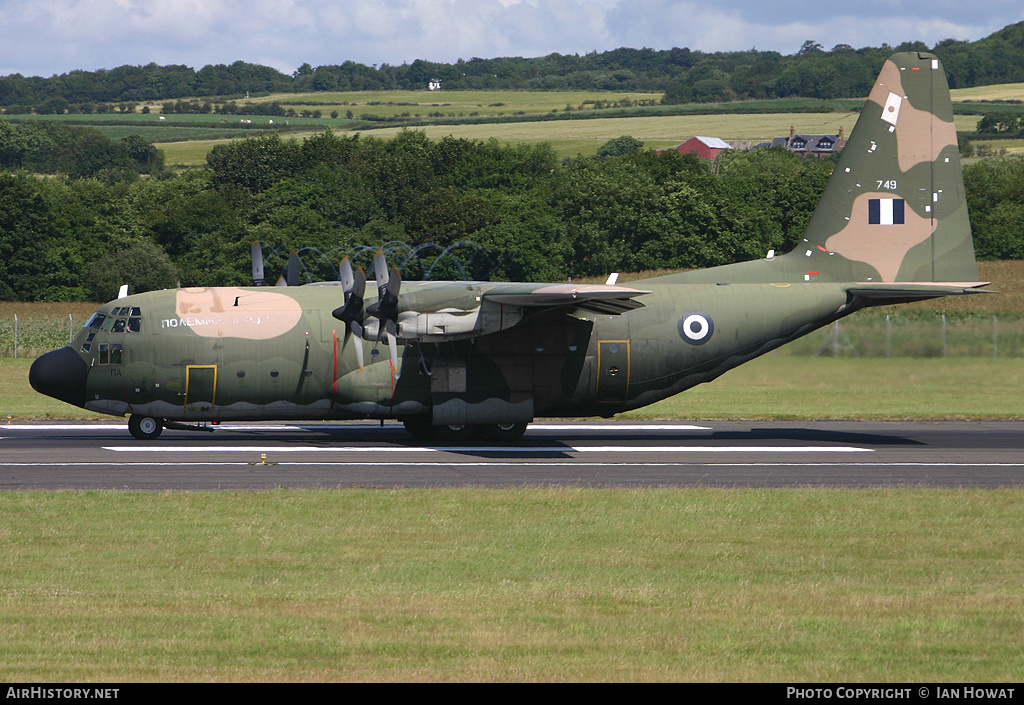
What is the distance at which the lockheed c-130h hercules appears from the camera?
2806 centimetres

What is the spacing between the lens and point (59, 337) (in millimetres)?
58375

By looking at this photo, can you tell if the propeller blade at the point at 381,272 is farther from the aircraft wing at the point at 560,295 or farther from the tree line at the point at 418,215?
the tree line at the point at 418,215

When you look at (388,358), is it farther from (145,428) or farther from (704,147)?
(704,147)

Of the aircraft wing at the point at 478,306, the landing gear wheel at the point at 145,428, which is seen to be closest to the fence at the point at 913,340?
the aircraft wing at the point at 478,306

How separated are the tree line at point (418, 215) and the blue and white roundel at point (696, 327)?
4956cm

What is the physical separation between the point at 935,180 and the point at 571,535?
67.1ft

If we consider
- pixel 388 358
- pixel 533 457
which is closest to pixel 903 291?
pixel 533 457

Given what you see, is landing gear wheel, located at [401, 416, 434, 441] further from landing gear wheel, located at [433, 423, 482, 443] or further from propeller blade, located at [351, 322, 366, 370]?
propeller blade, located at [351, 322, 366, 370]

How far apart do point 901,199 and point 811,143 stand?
140m

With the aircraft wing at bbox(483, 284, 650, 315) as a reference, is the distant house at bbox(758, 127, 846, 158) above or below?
above

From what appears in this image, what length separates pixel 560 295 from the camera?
26.7 m

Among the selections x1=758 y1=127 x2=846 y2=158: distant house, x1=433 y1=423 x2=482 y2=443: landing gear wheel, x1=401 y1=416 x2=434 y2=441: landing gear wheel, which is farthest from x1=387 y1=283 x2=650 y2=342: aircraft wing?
x1=758 y1=127 x2=846 y2=158: distant house

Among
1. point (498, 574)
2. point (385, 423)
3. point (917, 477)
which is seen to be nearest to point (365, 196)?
point (385, 423)

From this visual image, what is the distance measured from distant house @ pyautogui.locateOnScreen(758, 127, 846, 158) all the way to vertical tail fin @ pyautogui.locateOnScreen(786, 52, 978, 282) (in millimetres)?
125100
